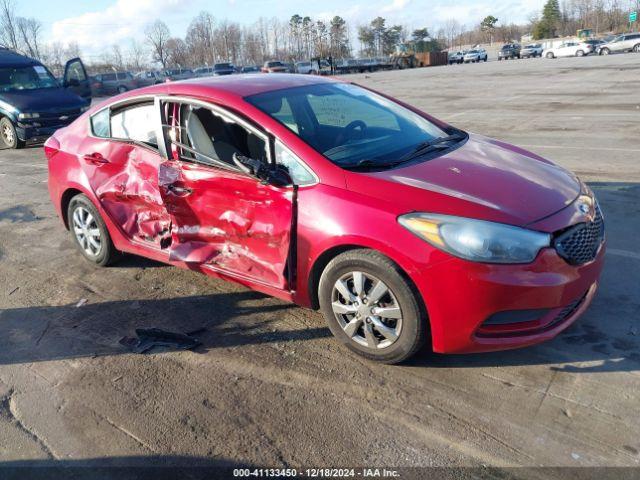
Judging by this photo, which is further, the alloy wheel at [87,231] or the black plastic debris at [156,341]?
the alloy wheel at [87,231]

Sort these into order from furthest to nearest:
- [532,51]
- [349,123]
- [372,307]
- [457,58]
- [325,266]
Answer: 1. [457,58]
2. [532,51]
3. [349,123]
4. [325,266]
5. [372,307]

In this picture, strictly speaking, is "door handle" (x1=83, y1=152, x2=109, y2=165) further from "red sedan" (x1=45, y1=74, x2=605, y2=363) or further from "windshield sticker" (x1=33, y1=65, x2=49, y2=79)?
"windshield sticker" (x1=33, y1=65, x2=49, y2=79)

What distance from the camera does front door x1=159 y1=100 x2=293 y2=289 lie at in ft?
11.8

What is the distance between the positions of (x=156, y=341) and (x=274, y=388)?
108 cm

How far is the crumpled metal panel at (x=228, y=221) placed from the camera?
3564 millimetres

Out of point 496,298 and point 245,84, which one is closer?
point 496,298

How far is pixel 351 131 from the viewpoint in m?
4.01

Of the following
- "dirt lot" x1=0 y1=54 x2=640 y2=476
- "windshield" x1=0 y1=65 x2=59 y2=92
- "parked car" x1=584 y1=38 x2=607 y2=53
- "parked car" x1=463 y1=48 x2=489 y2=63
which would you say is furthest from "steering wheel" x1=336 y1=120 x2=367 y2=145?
"parked car" x1=463 y1=48 x2=489 y2=63

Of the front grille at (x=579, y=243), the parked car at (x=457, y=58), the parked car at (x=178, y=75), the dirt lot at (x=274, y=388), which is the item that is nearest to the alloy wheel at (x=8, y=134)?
the dirt lot at (x=274, y=388)

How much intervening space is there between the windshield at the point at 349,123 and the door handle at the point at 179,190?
79cm

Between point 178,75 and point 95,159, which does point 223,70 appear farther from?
point 95,159

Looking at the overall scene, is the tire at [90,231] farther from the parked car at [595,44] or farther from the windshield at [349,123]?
the parked car at [595,44]

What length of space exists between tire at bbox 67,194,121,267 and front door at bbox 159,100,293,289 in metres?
1.01

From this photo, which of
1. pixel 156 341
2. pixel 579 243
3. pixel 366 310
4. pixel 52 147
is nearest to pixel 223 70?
pixel 52 147
